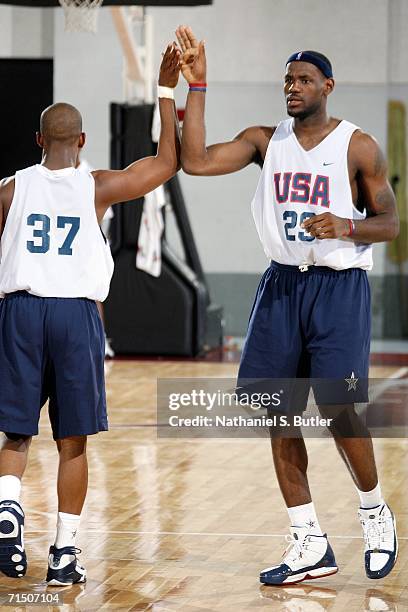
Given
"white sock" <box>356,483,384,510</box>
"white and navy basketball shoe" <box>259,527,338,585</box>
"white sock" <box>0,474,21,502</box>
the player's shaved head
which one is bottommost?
"white and navy basketball shoe" <box>259,527,338,585</box>

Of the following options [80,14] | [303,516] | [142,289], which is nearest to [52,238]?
[303,516]

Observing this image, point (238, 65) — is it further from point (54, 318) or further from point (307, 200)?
point (54, 318)

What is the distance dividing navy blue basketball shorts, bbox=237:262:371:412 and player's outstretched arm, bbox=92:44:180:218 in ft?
1.69

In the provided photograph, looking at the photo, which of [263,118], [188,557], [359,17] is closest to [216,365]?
[263,118]

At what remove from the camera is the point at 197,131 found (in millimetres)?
4125

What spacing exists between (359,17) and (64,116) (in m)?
11.0

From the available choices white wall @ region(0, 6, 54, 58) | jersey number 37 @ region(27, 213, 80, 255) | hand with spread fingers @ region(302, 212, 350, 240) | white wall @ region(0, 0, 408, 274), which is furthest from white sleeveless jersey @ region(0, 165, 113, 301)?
white wall @ region(0, 6, 54, 58)

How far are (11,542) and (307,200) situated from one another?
4.94 ft

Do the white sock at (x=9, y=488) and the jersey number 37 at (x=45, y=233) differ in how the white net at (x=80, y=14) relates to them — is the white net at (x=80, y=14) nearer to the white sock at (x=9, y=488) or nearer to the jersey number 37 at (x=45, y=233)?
the jersey number 37 at (x=45, y=233)

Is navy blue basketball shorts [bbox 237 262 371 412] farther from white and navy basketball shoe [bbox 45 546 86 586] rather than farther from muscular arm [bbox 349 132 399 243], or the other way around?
white and navy basketball shoe [bbox 45 546 86 586]

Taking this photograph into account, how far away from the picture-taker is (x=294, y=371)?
414 cm

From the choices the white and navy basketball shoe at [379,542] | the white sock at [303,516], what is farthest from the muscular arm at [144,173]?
the white and navy basketball shoe at [379,542]

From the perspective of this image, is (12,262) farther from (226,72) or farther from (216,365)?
(226,72)

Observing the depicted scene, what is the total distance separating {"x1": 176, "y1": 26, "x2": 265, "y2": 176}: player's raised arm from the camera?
13.5ft
